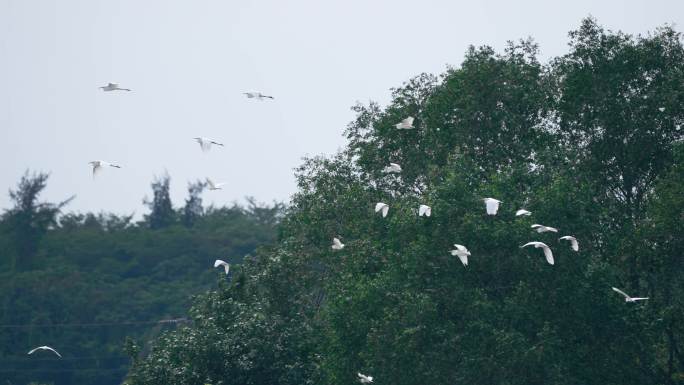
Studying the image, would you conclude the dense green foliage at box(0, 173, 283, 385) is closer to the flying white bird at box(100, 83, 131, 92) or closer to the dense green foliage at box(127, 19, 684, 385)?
the dense green foliage at box(127, 19, 684, 385)

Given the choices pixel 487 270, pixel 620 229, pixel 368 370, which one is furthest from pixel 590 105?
pixel 368 370

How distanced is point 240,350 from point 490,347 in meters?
9.43

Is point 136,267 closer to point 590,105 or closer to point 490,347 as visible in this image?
point 590,105

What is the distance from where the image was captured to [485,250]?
3778 centimetres

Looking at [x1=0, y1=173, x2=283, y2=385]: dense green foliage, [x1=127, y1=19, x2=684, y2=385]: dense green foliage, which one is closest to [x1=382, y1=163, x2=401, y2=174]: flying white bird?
[x1=127, y1=19, x2=684, y2=385]: dense green foliage

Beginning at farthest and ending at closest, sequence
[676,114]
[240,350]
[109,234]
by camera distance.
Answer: [109,234]
[676,114]
[240,350]

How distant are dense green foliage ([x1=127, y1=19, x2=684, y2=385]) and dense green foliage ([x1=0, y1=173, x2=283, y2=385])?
5097cm

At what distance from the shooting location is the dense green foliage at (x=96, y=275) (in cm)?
9744

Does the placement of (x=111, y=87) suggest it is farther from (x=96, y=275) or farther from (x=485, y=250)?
(x=96, y=275)

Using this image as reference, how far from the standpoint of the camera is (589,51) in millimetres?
46250

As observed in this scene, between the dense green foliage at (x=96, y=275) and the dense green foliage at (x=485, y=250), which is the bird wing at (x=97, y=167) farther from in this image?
the dense green foliage at (x=96, y=275)

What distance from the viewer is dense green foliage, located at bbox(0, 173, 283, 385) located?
320 feet

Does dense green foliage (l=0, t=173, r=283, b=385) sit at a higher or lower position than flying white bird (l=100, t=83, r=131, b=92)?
higher

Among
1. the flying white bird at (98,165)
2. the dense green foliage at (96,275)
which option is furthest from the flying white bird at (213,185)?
the dense green foliage at (96,275)
